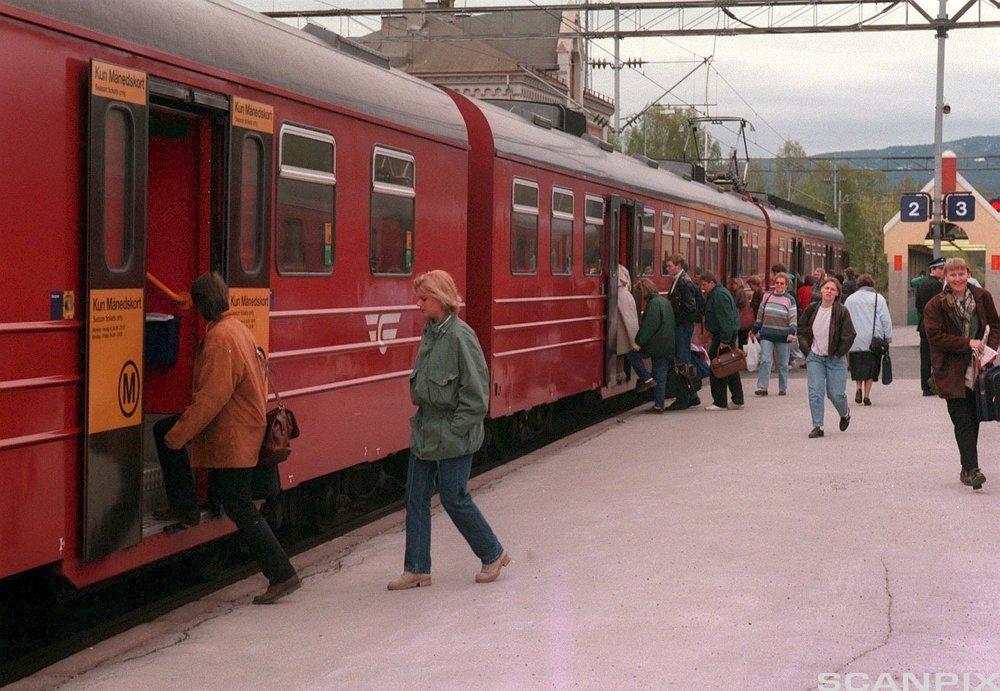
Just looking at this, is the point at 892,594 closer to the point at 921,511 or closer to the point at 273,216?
the point at 921,511

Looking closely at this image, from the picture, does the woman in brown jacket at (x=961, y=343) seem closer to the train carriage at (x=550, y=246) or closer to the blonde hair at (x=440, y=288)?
the train carriage at (x=550, y=246)

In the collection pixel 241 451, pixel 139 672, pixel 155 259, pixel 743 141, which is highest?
pixel 743 141

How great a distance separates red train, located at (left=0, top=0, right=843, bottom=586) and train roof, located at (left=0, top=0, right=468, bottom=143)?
0.06 ft

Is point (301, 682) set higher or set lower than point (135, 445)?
lower

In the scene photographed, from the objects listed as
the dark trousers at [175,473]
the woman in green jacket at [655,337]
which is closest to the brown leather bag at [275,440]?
the dark trousers at [175,473]

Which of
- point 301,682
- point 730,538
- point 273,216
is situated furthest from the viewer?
point 730,538

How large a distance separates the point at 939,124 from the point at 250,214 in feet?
73.9

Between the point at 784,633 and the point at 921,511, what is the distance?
3.75 metres

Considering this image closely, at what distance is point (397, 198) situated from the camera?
10414 mm

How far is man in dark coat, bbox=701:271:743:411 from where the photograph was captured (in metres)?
18.1

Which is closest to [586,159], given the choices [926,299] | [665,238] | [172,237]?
[665,238]

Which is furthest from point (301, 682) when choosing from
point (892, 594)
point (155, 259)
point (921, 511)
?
point (921, 511)

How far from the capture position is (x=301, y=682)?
Answer: 6.14 m

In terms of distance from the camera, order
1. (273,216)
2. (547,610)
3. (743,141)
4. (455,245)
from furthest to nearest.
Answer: (743,141), (455,245), (273,216), (547,610)
